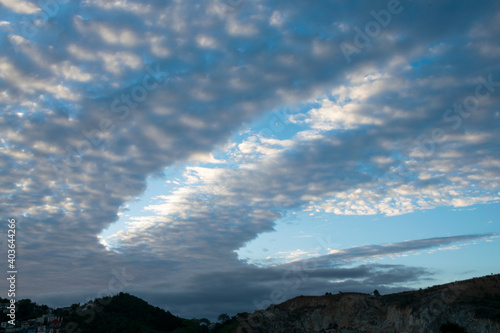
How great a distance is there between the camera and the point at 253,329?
114 m

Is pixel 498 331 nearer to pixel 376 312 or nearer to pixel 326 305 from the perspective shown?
pixel 376 312

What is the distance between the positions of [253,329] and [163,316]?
76.7 meters

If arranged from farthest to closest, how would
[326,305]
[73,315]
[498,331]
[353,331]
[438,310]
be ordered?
[73,315], [326,305], [353,331], [438,310], [498,331]

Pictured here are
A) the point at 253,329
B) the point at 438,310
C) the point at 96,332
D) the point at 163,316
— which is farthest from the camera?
the point at 163,316

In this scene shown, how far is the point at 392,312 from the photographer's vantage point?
86.6 meters

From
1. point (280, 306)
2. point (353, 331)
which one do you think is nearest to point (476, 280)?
point (353, 331)

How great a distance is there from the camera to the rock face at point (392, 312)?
65.4 metres

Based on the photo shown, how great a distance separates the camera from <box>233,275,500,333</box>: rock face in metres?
65.4

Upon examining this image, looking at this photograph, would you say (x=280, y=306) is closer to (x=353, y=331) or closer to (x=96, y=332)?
(x=353, y=331)

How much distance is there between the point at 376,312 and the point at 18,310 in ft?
497

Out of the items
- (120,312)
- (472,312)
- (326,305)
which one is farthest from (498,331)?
(120,312)

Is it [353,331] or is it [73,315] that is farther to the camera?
[73,315]

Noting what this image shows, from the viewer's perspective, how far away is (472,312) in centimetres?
6381

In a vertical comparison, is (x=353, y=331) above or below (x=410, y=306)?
below
